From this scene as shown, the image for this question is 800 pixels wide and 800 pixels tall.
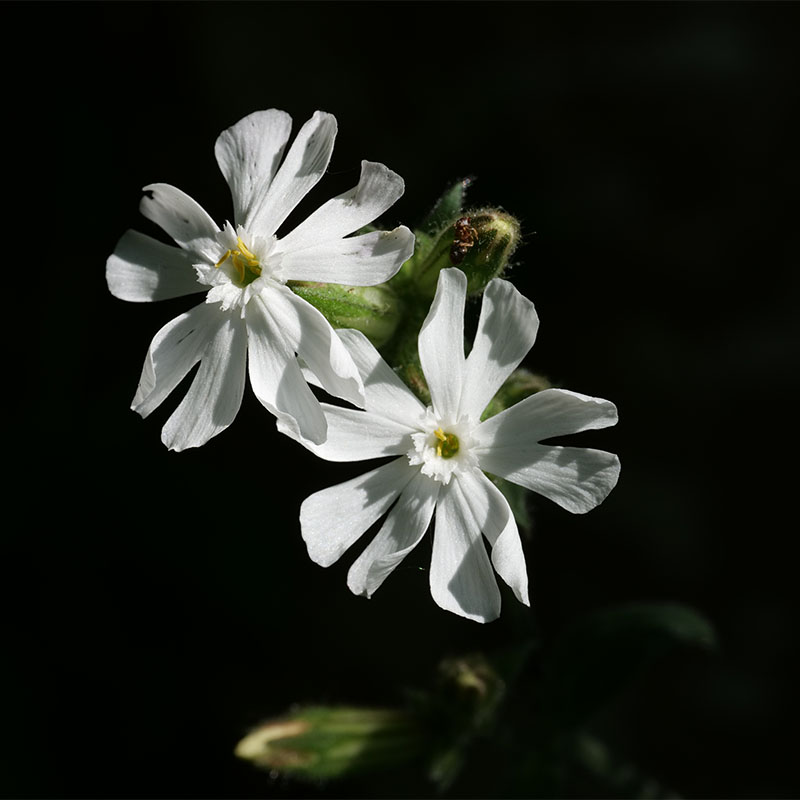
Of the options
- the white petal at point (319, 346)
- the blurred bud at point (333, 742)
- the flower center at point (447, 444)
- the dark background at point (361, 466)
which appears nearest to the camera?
the white petal at point (319, 346)

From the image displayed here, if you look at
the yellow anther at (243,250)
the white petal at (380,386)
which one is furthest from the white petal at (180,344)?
the white petal at (380,386)

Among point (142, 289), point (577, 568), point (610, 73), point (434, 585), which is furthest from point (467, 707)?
point (610, 73)

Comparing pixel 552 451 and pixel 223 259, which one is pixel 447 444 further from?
pixel 223 259

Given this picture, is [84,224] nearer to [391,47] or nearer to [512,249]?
[391,47]

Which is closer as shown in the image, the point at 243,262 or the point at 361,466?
the point at 243,262

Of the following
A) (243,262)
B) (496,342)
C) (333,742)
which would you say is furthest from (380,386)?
(333,742)

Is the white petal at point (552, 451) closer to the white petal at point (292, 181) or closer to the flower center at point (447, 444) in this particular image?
the flower center at point (447, 444)

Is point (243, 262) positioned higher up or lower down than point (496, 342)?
higher up
